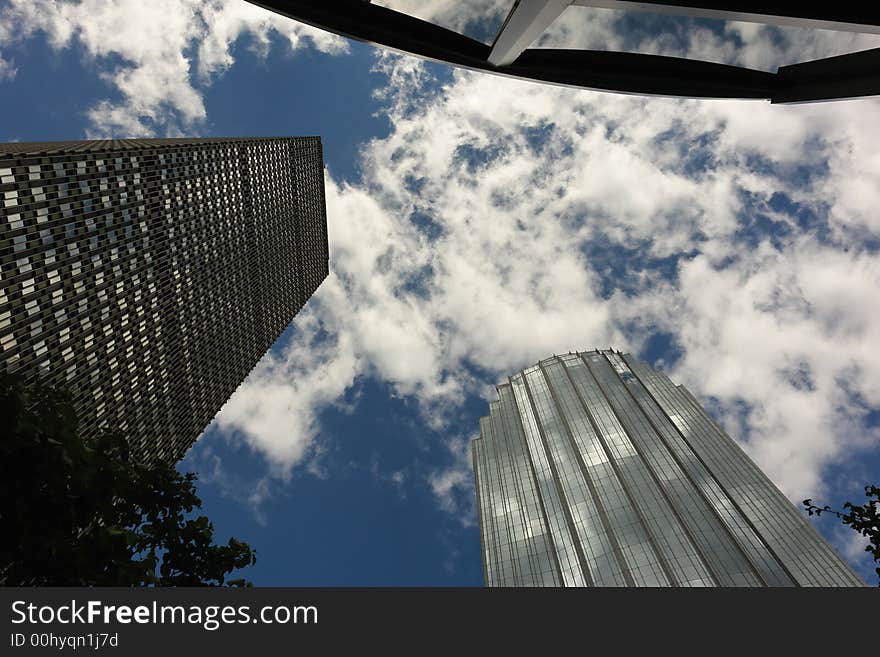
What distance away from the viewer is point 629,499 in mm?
83625

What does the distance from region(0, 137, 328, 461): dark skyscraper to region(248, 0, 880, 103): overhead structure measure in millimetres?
70637

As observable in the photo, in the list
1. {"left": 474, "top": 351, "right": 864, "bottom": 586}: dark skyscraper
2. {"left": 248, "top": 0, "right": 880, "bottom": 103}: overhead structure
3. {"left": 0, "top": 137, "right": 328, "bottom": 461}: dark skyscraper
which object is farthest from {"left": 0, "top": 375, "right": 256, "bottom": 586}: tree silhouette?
{"left": 474, "top": 351, "right": 864, "bottom": 586}: dark skyscraper

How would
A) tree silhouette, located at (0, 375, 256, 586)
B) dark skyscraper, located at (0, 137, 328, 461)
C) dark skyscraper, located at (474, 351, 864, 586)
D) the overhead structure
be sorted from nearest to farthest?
1. tree silhouette, located at (0, 375, 256, 586)
2. the overhead structure
3. dark skyscraper, located at (0, 137, 328, 461)
4. dark skyscraper, located at (474, 351, 864, 586)

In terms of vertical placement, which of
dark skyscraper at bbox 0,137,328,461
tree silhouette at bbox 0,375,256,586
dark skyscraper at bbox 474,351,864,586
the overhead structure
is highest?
dark skyscraper at bbox 0,137,328,461

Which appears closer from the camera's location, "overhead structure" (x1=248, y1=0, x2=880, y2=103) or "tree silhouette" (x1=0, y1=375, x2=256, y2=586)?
"tree silhouette" (x1=0, y1=375, x2=256, y2=586)

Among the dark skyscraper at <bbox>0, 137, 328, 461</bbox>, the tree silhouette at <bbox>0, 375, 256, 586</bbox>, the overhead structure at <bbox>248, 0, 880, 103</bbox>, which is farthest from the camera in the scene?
the dark skyscraper at <bbox>0, 137, 328, 461</bbox>

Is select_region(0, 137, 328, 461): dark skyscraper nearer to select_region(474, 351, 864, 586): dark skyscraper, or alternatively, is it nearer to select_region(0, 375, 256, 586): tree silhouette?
select_region(0, 375, 256, 586): tree silhouette

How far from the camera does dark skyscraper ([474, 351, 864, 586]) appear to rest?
71.8 meters

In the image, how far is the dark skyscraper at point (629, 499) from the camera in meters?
71.8

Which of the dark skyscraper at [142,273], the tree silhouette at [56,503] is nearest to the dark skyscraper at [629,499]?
the dark skyscraper at [142,273]

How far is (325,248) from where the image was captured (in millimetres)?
187000

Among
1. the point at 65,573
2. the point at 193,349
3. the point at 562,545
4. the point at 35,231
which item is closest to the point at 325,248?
the point at 193,349

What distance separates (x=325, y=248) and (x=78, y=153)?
11936cm

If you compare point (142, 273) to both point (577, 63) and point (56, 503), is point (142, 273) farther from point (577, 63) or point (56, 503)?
point (577, 63)
